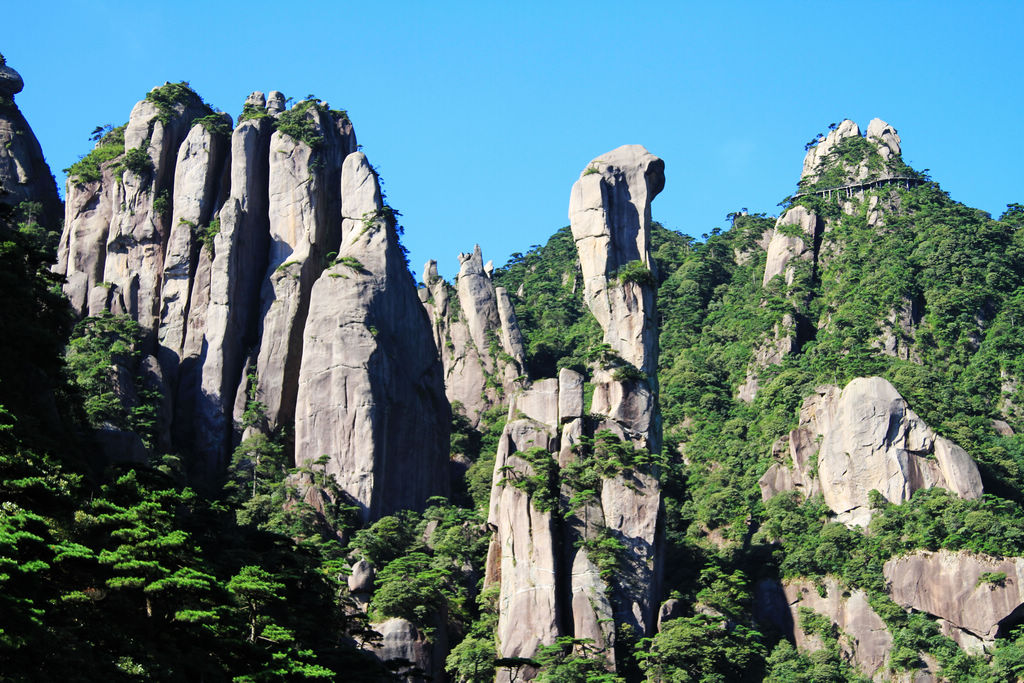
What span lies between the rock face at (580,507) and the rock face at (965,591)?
11370 mm

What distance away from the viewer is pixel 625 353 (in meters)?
60.8

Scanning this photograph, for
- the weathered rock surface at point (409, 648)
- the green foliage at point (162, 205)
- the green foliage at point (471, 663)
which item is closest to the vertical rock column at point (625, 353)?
the green foliage at point (471, 663)

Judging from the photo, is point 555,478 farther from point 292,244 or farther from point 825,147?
point 825,147

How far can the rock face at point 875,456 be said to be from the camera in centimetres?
5891

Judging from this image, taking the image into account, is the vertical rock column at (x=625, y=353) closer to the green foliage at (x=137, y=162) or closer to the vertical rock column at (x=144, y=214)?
the vertical rock column at (x=144, y=214)

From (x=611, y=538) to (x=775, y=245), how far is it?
37319 millimetres

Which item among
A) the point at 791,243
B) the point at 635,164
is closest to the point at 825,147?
the point at 791,243

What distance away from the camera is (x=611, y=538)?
51.5 m

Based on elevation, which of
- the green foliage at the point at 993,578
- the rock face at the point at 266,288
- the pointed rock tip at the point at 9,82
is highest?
the pointed rock tip at the point at 9,82

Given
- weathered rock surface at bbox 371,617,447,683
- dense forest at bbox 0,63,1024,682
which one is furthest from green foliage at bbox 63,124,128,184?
weathered rock surface at bbox 371,617,447,683

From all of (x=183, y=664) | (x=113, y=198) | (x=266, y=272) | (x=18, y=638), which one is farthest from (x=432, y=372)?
(x=18, y=638)

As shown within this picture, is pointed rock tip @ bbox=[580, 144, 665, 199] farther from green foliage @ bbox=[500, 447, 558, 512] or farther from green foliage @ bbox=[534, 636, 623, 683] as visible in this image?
green foliage @ bbox=[534, 636, 623, 683]

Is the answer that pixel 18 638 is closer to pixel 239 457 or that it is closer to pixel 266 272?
pixel 239 457

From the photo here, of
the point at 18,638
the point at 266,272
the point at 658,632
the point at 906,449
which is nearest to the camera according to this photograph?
the point at 18,638
